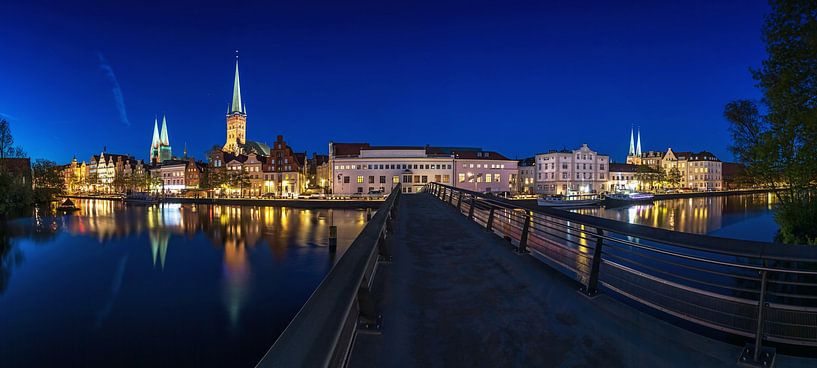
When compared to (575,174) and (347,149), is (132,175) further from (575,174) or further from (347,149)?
(575,174)

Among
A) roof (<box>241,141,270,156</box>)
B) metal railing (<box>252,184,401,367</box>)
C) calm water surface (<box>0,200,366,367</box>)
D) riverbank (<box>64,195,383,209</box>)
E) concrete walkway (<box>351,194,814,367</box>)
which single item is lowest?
calm water surface (<box>0,200,366,367</box>)

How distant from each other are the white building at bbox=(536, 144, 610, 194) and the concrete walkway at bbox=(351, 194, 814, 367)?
97.1 m

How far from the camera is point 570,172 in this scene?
98750 mm

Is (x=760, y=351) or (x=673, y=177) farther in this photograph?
(x=673, y=177)

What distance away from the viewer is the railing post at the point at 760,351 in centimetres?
337

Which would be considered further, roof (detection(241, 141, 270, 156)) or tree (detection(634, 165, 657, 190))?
roof (detection(241, 141, 270, 156))

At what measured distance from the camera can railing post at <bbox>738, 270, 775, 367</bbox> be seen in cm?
337

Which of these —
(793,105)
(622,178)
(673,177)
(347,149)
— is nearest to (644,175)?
(622,178)

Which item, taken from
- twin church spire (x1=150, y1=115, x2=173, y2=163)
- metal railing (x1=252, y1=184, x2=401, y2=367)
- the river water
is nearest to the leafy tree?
the river water

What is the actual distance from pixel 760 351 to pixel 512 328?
7.07ft

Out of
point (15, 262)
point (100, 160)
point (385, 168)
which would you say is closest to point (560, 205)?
point (385, 168)

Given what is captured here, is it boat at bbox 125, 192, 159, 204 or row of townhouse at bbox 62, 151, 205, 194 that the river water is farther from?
row of townhouse at bbox 62, 151, 205, 194

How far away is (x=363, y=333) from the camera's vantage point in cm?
398

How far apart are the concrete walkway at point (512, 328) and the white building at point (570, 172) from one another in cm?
9706
